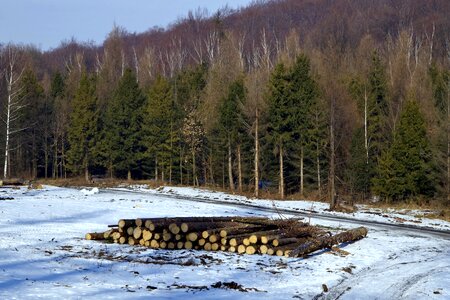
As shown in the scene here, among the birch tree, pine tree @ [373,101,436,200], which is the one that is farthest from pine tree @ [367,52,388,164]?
the birch tree

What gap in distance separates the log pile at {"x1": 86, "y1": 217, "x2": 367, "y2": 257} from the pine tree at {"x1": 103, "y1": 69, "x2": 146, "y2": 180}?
45018mm

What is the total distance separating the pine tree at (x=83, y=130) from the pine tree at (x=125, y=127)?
199 cm

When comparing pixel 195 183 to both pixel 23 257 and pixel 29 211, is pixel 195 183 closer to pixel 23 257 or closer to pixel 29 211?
pixel 29 211

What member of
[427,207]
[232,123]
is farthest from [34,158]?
[427,207]

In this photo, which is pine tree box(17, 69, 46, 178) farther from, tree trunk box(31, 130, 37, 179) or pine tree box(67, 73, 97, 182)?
pine tree box(67, 73, 97, 182)

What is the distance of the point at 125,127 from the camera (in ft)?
212

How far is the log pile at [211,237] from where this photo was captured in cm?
1608

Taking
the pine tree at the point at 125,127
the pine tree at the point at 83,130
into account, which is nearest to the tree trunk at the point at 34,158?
the pine tree at the point at 83,130

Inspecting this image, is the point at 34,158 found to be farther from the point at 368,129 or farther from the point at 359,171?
the point at 359,171

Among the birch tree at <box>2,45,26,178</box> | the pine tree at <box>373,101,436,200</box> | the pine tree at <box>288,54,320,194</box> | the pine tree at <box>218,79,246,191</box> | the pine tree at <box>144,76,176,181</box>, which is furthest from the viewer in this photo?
the pine tree at <box>144,76,176,181</box>

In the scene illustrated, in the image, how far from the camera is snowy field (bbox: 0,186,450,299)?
427 inches

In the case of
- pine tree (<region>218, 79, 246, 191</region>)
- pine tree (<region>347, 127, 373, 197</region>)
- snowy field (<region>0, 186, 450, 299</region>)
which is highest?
pine tree (<region>218, 79, 246, 191</region>)

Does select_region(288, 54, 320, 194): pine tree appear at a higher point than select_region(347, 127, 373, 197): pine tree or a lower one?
higher

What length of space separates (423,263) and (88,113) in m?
54.8
